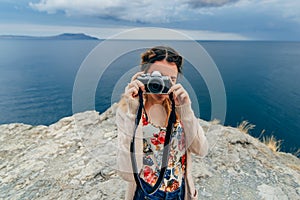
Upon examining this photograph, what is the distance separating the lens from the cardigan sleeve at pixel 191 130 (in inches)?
50.4

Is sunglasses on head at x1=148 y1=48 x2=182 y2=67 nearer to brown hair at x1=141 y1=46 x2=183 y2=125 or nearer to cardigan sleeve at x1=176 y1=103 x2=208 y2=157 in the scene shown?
brown hair at x1=141 y1=46 x2=183 y2=125

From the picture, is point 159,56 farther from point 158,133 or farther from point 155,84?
point 158,133

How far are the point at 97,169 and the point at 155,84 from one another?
2.17 meters

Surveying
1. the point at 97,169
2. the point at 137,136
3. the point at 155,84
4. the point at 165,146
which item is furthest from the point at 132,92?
the point at 97,169

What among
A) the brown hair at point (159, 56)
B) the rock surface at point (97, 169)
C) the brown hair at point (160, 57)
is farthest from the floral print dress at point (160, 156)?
the rock surface at point (97, 169)

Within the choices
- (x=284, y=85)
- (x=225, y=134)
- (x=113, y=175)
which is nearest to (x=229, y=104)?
(x=284, y=85)

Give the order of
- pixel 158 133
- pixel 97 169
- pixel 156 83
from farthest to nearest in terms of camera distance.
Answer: pixel 97 169, pixel 158 133, pixel 156 83

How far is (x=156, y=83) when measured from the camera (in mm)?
1210

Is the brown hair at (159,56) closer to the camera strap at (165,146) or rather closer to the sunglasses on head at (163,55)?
the sunglasses on head at (163,55)

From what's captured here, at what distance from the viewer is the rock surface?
262 cm

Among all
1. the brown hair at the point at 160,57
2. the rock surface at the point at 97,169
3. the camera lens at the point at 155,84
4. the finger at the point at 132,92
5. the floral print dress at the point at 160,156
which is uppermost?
the brown hair at the point at 160,57

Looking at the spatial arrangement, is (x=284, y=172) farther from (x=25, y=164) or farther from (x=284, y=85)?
(x=284, y=85)

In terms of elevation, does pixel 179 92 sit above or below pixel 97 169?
above

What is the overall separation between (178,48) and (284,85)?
39.4 metres
